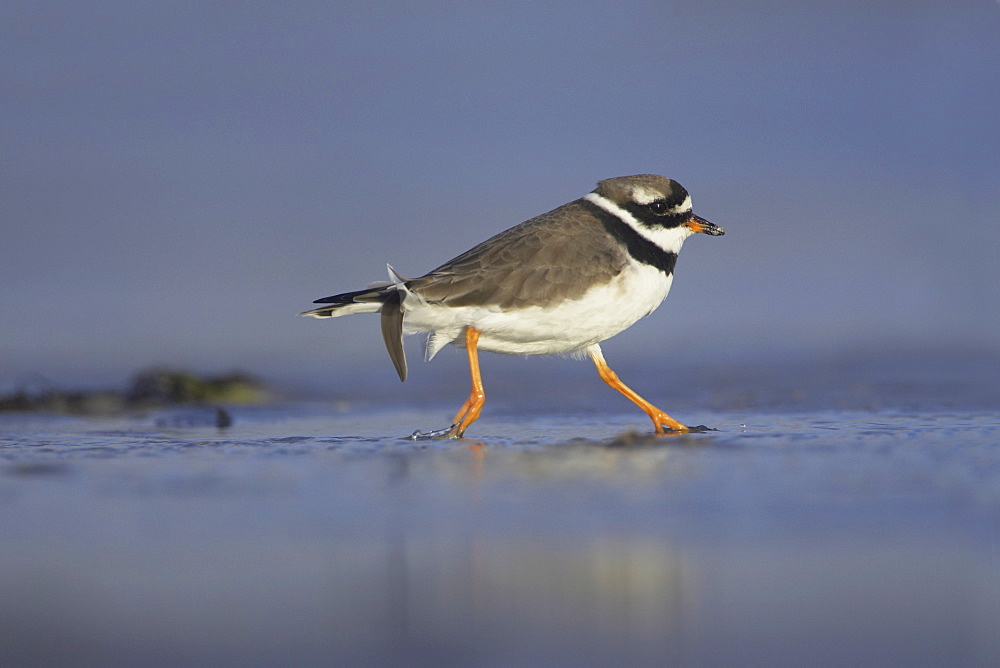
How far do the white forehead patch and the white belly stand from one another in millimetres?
464

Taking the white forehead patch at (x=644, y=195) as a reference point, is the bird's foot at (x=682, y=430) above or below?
below

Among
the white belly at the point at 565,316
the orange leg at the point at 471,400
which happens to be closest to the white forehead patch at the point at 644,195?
the white belly at the point at 565,316

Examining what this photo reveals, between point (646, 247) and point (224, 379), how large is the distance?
5105mm

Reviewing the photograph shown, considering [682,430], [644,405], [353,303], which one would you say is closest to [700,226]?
[644,405]

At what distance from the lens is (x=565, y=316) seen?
6004 millimetres

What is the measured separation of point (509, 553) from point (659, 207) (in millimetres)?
3417

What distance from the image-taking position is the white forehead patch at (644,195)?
20.8 ft

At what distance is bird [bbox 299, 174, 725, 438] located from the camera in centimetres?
600

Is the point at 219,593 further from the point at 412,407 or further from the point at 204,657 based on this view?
the point at 412,407

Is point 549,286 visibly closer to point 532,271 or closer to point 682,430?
point 532,271

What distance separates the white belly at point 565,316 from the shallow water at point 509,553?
0.79m

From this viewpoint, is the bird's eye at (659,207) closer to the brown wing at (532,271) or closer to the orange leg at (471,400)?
the brown wing at (532,271)

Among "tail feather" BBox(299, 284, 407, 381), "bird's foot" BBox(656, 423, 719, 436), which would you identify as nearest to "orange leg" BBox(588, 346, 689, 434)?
"bird's foot" BBox(656, 423, 719, 436)

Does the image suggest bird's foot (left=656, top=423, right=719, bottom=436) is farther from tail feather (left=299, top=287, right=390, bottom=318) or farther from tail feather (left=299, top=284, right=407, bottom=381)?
tail feather (left=299, top=287, right=390, bottom=318)
